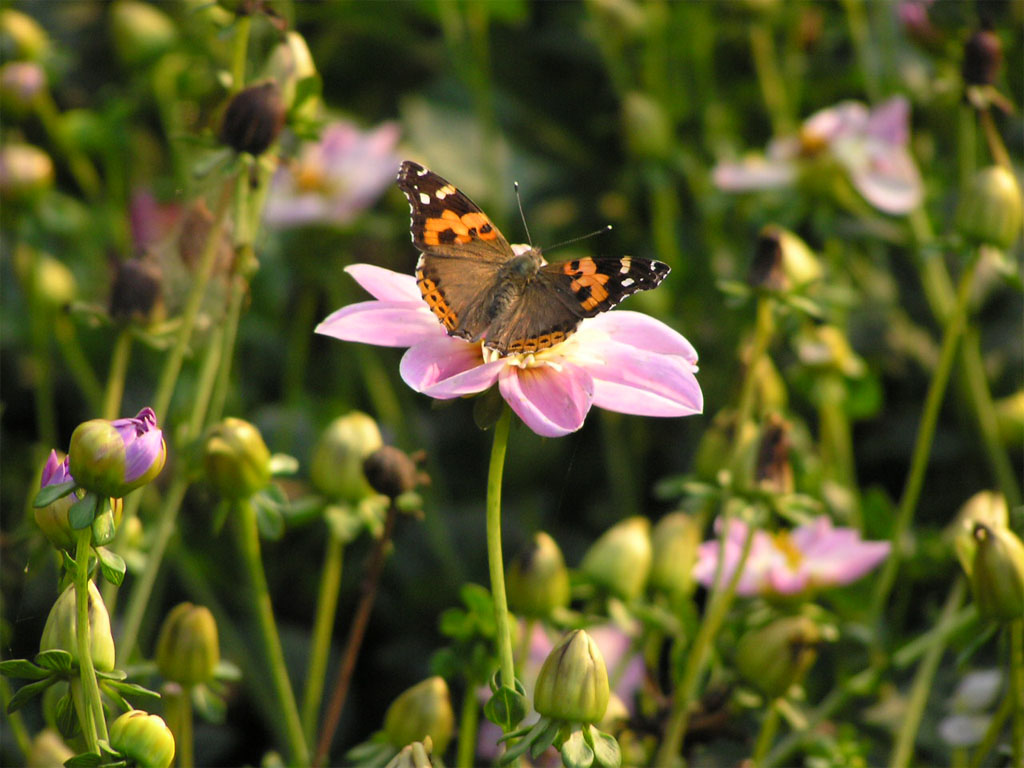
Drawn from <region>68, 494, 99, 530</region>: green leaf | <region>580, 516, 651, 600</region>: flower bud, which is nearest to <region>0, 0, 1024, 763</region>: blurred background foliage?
<region>580, 516, 651, 600</region>: flower bud

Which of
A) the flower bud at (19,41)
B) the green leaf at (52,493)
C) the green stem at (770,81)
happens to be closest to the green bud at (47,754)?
the green leaf at (52,493)

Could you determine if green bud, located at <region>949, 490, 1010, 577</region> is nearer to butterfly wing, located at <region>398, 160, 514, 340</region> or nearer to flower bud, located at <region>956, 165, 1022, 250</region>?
flower bud, located at <region>956, 165, 1022, 250</region>

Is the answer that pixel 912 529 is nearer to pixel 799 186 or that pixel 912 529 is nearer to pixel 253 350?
pixel 799 186

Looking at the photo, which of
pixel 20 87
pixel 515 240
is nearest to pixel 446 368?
pixel 20 87

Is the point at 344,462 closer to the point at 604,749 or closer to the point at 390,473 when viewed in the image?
the point at 390,473

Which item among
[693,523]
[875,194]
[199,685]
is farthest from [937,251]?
[199,685]

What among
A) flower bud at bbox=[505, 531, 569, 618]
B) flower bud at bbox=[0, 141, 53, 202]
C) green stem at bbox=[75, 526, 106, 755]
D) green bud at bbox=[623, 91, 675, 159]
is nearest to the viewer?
green stem at bbox=[75, 526, 106, 755]
